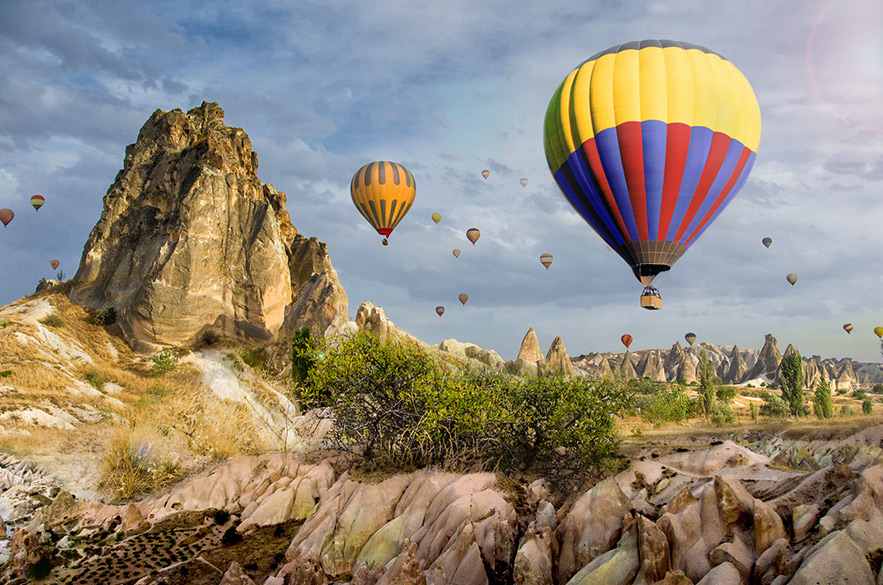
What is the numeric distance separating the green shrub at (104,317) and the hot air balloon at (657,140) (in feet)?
117

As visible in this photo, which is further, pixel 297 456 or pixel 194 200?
pixel 194 200

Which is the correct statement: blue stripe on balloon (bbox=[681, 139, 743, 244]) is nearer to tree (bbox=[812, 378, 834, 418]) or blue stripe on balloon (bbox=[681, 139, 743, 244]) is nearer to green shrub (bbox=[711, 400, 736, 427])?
green shrub (bbox=[711, 400, 736, 427])

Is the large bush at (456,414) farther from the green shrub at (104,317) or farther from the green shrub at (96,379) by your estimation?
the green shrub at (104,317)

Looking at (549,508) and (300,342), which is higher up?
(300,342)

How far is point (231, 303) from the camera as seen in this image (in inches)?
1729

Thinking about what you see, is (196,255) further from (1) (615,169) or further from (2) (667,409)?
(2) (667,409)

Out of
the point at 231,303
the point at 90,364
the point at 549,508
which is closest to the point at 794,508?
the point at 549,508

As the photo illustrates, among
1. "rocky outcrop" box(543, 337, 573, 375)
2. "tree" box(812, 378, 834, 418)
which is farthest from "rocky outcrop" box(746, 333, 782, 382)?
"tree" box(812, 378, 834, 418)

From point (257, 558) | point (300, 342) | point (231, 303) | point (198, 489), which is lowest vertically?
point (257, 558)

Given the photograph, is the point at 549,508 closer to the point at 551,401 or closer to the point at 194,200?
the point at 551,401

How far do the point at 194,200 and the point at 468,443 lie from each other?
119ft

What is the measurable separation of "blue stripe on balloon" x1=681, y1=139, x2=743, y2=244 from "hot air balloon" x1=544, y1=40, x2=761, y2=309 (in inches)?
2.2

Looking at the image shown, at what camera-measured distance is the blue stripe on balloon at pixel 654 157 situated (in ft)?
90.0

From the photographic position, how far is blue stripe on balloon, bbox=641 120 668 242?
1080 inches
